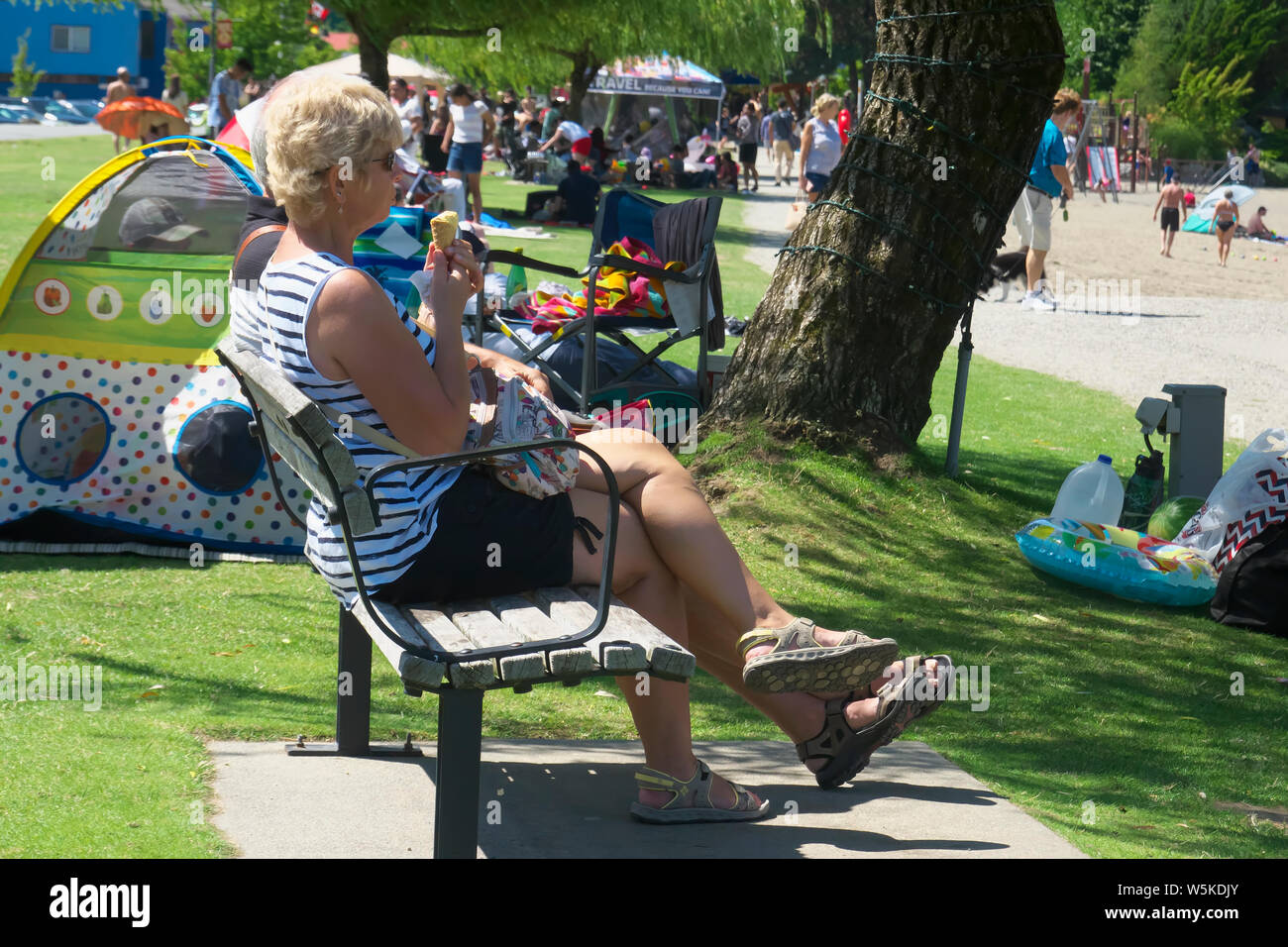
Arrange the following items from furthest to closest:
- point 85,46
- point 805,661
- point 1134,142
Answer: point 85,46 → point 1134,142 → point 805,661

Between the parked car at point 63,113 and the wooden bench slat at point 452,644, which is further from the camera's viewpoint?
the parked car at point 63,113

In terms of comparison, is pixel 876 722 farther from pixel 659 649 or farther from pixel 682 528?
pixel 659 649

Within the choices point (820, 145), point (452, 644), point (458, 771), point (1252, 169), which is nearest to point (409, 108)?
point (820, 145)

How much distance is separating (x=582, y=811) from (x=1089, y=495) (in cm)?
403

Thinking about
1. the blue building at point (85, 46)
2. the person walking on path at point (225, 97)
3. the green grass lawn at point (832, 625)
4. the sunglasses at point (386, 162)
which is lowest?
the green grass lawn at point (832, 625)

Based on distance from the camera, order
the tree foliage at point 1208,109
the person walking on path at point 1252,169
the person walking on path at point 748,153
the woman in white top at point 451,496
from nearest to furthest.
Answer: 1. the woman in white top at point 451,496
2. the person walking on path at point 748,153
3. the person walking on path at point 1252,169
4. the tree foliage at point 1208,109

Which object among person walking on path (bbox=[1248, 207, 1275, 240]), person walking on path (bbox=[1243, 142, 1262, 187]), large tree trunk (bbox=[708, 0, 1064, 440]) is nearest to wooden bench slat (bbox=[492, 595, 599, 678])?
large tree trunk (bbox=[708, 0, 1064, 440])

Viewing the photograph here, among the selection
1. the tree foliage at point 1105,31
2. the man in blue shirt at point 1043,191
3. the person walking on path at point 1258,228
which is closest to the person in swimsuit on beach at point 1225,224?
the person walking on path at point 1258,228

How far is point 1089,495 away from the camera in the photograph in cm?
690

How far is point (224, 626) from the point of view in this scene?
5172 mm

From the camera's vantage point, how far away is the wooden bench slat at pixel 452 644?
2.79 metres

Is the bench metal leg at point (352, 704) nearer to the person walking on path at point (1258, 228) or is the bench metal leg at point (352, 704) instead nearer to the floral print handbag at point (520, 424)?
the floral print handbag at point (520, 424)

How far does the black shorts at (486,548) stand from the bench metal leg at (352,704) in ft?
2.32
